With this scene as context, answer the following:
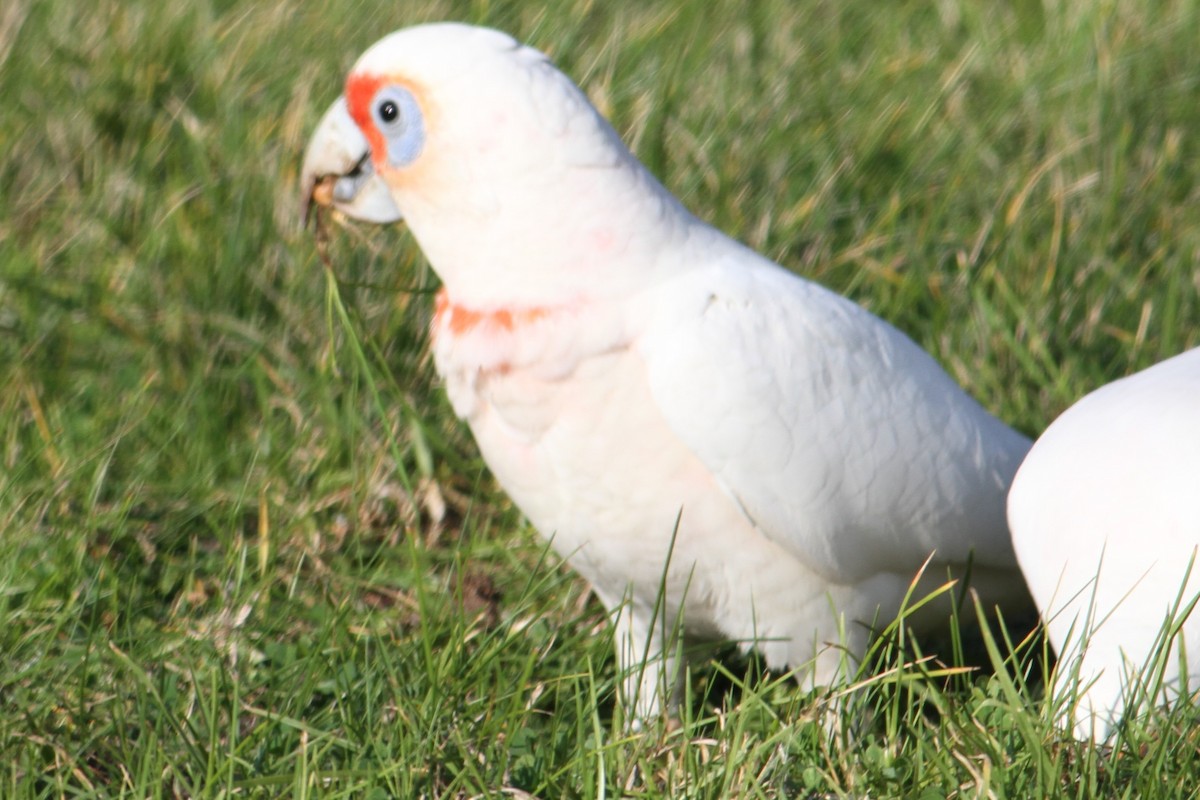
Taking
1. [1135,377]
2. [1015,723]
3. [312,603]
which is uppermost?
[1135,377]

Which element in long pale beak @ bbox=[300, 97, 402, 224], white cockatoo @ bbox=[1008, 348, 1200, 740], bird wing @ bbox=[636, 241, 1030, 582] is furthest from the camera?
long pale beak @ bbox=[300, 97, 402, 224]

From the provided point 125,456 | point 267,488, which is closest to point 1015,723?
point 267,488

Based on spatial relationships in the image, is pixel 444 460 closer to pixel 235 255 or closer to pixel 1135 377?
pixel 235 255

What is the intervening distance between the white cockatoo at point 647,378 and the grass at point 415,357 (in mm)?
152

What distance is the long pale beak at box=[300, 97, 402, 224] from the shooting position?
2.41 meters

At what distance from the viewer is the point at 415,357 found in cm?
318

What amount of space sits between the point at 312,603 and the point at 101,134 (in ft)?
4.89

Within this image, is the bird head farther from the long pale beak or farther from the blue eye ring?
the long pale beak

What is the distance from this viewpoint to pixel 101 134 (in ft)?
11.6

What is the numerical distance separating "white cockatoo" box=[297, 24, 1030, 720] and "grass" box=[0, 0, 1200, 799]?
15 centimetres

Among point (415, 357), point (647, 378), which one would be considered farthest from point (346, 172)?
point (415, 357)

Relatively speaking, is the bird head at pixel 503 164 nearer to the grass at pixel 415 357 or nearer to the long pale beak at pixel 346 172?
the long pale beak at pixel 346 172

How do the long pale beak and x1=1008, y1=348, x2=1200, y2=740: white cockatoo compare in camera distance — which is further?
the long pale beak

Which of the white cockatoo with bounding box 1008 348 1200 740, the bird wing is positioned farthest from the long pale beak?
the white cockatoo with bounding box 1008 348 1200 740
